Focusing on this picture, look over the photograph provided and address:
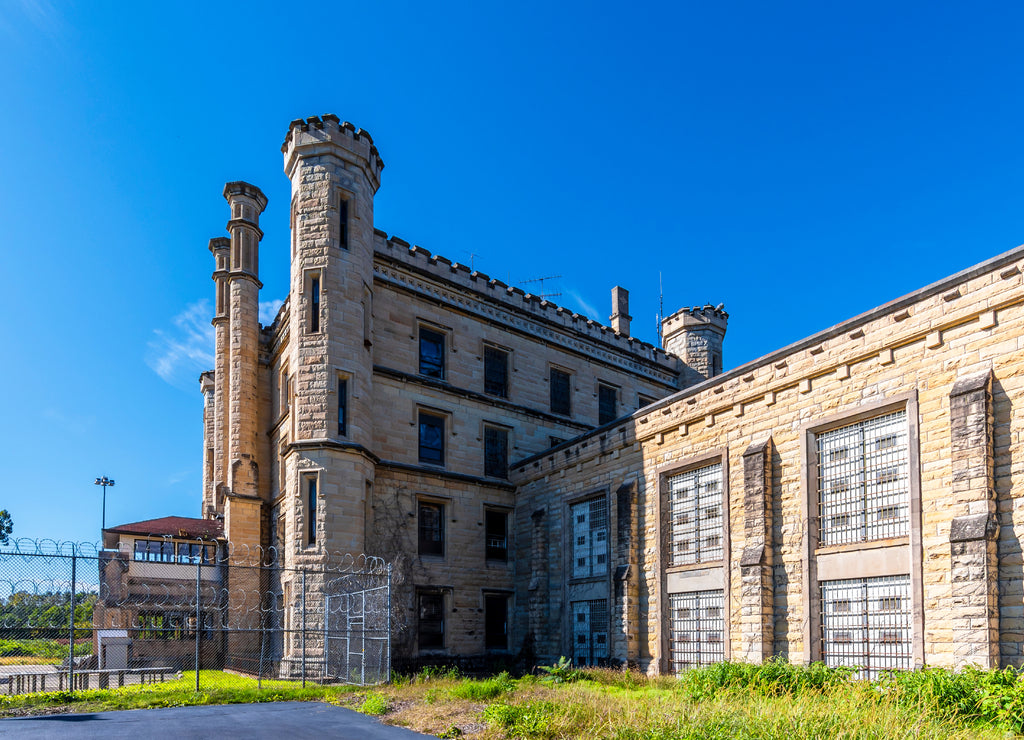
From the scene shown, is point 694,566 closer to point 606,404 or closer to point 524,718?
point 524,718

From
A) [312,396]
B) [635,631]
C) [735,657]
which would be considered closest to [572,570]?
[635,631]

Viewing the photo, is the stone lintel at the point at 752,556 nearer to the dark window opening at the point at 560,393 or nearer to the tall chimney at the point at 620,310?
the dark window opening at the point at 560,393

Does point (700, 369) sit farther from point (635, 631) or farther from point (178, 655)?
point (178, 655)

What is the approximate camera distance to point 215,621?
29.4 meters

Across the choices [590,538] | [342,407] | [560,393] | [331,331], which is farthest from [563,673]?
[560,393]

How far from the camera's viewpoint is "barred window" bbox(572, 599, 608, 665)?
933 inches

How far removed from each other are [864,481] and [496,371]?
16302mm

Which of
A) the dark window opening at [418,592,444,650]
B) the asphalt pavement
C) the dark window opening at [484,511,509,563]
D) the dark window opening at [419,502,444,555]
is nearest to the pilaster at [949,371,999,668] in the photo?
the asphalt pavement

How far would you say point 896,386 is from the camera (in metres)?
16.0

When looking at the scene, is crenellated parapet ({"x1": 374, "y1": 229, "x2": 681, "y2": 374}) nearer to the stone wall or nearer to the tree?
the stone wall

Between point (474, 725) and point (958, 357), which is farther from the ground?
point (958, 357)

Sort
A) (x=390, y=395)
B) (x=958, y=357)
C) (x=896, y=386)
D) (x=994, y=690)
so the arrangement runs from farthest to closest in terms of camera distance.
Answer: (x=390, y=395) → (x=896, y=386) → (x=958, y=357) → (x=994, y=690)

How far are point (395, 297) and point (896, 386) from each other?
55.7 feet

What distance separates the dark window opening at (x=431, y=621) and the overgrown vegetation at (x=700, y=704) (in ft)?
25.3
